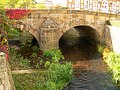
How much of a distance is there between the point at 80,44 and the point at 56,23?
728cm

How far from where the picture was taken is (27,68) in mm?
32438

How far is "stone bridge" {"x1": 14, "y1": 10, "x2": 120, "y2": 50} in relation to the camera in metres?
40.3

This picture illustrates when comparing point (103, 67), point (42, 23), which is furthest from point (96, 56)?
point (42, 23)

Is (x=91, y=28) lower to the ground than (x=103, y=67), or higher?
Result: higher

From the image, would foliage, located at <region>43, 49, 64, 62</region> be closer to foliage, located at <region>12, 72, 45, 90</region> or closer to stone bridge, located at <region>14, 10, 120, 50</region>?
stone bridge, located at <region>14, 10, 120, 50</region>

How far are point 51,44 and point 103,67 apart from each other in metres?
9.09

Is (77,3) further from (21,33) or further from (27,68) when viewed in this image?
(27,68)

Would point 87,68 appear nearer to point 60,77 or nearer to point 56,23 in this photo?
point 60,77

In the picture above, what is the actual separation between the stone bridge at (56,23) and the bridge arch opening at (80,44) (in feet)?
6.01

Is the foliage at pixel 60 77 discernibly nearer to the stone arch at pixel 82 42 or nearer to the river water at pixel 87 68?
the river water at pixel 87 68

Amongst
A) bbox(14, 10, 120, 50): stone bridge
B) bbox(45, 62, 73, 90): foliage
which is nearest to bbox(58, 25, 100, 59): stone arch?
bbox(14, 10, 120, 50): stone bridge

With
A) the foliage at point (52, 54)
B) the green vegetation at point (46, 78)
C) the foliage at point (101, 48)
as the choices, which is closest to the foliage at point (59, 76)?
the green vegetation at point (46, 78)

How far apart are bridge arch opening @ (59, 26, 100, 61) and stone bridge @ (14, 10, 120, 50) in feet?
6.01

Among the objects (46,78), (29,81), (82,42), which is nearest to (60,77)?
(46,78)
